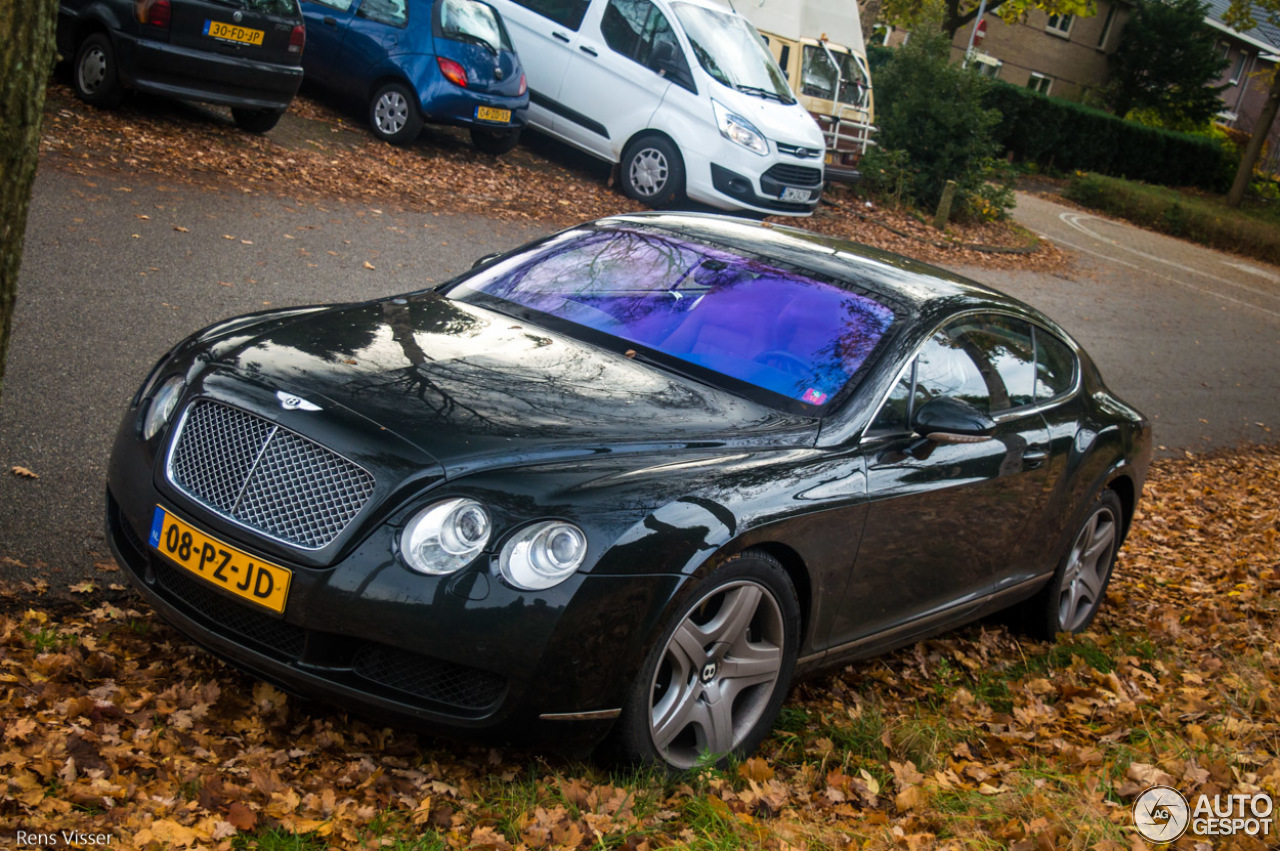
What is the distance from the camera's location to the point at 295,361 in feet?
12.4

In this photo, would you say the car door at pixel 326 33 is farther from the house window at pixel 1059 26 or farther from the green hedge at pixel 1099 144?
the house window at pixel 1059 26

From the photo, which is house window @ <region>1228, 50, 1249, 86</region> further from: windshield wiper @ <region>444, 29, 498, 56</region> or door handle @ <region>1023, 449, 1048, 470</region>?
door handle @ <region>1023, 449, 1048, 470</region>

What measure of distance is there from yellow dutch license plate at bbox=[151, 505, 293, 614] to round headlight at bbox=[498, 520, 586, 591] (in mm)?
599

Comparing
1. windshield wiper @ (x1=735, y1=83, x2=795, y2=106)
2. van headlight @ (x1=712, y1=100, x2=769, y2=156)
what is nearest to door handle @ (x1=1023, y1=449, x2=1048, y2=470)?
van headlight @ (x1=712, y1=100, x2=769, y2=156)

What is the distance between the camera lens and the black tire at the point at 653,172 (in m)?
14.6

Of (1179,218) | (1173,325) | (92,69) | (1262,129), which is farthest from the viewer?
(1262,129)

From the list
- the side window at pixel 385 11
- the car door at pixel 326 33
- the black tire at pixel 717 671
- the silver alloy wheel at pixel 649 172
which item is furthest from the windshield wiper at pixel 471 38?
the black tire at pixel 717 671

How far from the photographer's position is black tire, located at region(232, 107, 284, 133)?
1266cm

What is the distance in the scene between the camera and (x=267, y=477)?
3.36m

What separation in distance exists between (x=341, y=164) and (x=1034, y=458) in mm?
9462

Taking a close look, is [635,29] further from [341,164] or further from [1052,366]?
[1052,366]

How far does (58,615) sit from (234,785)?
1.24m

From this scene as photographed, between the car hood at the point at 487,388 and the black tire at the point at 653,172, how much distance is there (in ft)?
34.2

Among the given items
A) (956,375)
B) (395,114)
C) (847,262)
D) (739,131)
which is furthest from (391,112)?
(956,375)
